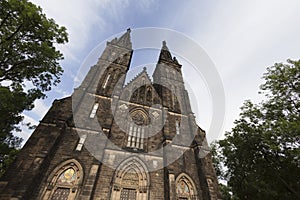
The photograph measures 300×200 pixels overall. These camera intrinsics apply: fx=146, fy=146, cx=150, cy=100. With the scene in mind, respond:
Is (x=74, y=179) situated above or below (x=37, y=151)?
below

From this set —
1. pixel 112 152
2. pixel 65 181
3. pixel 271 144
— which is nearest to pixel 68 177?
pixel 65 181

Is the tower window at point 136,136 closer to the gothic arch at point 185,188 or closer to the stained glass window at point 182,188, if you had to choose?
the gothic arch at point 185,188

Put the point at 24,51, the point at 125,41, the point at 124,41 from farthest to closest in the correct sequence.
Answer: the point at 125,41 → the point at 124,41 → the point at 24,51

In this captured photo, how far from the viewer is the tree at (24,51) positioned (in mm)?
7949

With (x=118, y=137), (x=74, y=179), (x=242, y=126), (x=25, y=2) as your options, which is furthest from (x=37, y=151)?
(x=242, y=126)

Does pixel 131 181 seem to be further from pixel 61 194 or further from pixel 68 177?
pixel 61 194

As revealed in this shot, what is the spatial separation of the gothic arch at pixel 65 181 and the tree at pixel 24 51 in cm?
513

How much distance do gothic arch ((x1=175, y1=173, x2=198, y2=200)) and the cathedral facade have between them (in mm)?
62

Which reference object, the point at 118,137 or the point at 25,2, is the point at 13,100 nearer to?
the point at 25,2

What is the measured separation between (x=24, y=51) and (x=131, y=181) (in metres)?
11.0

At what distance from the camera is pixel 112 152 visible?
11016 mm

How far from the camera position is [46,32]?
29.0 feet

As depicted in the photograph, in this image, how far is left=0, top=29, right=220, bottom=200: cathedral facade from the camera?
8.84 metres

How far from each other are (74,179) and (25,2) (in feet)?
35.4
